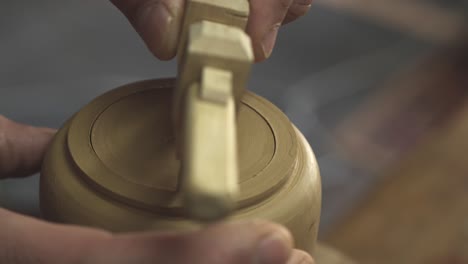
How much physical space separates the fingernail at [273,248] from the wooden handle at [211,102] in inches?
2.1

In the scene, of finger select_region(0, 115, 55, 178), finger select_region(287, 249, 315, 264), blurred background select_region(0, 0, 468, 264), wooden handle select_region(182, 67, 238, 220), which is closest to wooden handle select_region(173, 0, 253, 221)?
wooden handle select_region(182, 67, 238, 220)

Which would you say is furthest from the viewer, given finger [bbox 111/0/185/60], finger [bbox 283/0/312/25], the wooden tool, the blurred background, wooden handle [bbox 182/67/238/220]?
the blurred background

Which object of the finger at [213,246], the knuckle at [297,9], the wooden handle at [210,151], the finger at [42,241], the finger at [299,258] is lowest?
the finger at [299,258]

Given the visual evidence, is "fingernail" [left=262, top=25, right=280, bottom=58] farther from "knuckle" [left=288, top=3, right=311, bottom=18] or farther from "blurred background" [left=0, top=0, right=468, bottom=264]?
"blurred background" [left=0, top=0, right=468, bottom=264]

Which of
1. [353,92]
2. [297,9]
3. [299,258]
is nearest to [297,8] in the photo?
[297,9]

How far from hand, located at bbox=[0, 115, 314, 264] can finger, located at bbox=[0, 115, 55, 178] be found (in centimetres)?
28

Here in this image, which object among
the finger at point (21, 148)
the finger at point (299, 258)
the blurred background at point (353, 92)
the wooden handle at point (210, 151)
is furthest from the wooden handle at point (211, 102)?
the blurred background at point (353, 92)

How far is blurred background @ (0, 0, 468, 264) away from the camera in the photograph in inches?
56.1

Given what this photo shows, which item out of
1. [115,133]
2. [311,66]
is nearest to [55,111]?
[311,66]

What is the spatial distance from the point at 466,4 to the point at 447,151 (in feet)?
2.74

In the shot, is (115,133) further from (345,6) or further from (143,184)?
(345,6)

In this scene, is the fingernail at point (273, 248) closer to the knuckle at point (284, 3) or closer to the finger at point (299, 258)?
the finger at point (299, 258)

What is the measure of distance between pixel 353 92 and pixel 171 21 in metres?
1.35

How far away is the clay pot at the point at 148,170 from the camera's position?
0.51 metres
